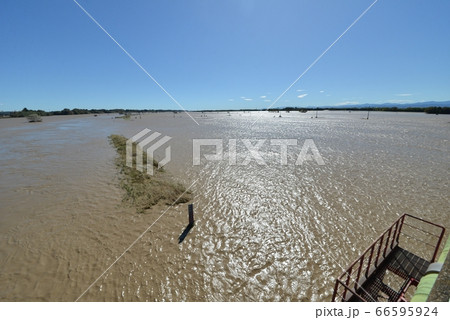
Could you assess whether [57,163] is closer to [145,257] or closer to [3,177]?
[3,177]

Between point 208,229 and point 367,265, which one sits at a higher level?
point 367,265

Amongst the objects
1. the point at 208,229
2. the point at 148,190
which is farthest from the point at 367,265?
the point at 148,190

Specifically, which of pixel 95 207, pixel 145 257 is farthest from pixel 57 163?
pixel 145 257

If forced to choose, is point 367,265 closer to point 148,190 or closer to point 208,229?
point 208,229

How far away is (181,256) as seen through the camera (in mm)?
7703

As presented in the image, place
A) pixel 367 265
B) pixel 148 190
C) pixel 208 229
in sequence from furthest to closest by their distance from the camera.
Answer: pixel 148 190, pixel 208 229, pixel 367 265

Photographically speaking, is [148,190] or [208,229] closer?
[208,229]

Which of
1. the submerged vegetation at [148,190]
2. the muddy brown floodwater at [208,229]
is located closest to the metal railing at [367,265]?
the muddy brown floodwater at [208,229]

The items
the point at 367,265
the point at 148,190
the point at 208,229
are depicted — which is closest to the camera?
the point at 367,265

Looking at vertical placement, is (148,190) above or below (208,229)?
above

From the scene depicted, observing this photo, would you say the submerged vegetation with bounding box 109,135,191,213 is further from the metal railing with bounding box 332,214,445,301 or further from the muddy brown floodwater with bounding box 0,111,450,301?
the metal railing with bounding box 332,214,445,301

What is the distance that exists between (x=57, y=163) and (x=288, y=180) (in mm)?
22666

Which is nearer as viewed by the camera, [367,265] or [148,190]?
[367,265]

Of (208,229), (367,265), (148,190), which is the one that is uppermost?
(148,190)
